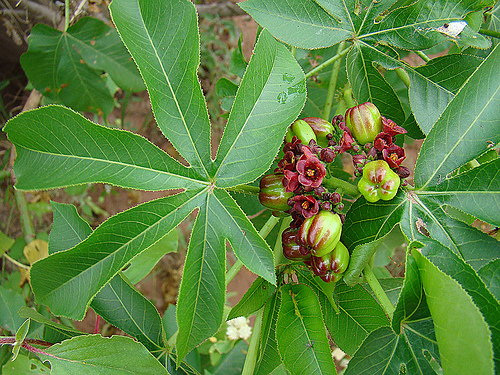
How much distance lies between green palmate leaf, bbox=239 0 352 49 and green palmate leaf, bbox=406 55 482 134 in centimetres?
29

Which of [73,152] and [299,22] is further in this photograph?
[299,22]

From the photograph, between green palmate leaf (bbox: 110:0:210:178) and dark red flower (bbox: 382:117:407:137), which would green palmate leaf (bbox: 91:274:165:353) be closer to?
green palmate leaf (bbox: 110:0:210:178)

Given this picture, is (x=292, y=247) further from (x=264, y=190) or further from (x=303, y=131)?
(x=303, y=131)

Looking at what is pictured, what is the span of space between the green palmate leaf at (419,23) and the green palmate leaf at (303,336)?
2.81 feet

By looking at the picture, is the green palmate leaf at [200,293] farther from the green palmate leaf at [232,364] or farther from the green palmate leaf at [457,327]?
the green palmate leaf at [232,364]

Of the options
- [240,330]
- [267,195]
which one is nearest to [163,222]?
[267,195]

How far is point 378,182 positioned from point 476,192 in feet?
0.90

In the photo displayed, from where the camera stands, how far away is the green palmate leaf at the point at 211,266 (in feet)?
3.14

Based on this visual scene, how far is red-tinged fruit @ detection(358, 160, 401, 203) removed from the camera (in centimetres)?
97

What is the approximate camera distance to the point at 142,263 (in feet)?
5.95

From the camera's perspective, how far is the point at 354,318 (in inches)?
47.6

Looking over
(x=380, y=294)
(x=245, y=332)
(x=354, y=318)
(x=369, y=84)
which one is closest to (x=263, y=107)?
(x=369, y=84)

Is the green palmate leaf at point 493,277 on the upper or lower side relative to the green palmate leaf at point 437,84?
lower

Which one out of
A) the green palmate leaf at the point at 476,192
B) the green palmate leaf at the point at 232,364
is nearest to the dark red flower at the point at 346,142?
the green palmate leaf at the point at 476,192
